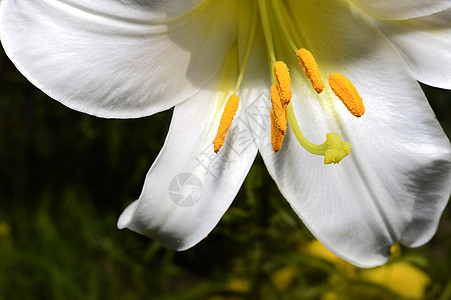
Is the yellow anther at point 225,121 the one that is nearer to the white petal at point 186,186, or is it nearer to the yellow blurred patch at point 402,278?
the white petal at point 186,186

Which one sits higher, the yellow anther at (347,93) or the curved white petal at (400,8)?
the curved white petal at (400,8)

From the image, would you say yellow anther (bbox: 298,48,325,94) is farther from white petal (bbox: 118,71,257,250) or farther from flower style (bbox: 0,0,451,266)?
white petal (bbox: 118,71,257,250)

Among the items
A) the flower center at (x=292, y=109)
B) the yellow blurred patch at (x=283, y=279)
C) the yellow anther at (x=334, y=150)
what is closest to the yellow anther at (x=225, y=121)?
the flower center at (x=292, y=109)

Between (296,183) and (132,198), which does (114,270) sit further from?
(296,183)

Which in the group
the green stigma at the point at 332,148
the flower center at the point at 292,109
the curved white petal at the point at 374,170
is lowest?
the curved white petal at the point at 374,170

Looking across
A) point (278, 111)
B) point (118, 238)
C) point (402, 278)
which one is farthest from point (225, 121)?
point (402, 278)

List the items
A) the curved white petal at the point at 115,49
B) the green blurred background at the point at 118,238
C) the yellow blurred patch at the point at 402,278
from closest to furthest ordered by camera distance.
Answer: the curved white petal at the point at 115,49
the green blurred background at the point at 118,238
the yellow blurred patch at the point at 402,278
